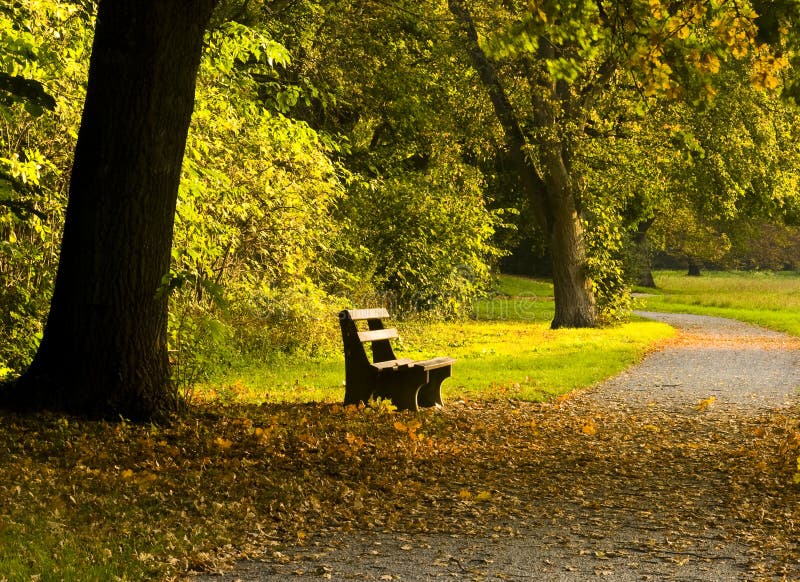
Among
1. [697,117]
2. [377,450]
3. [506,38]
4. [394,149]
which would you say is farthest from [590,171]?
[377,450]

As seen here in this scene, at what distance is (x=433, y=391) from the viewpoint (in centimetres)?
1120

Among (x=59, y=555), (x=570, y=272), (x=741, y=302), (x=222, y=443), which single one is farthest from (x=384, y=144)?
(x=59, y=555)

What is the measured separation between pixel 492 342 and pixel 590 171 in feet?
20.4

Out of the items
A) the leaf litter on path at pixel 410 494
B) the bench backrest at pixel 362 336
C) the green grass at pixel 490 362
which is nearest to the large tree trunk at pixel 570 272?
the green grass at pixel 490 362

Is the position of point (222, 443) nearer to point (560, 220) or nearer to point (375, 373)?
point (375, 373)

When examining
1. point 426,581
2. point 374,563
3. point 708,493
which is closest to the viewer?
point 426,581

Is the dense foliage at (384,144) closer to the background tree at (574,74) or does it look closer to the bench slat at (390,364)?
the background tree at (574,74)

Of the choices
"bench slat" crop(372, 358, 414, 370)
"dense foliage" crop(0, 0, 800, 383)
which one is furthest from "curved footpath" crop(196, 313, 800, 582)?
"dense foliage" crop(0, 0, 800, 383)

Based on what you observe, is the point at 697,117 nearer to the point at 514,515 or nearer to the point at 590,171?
the point at 590,171

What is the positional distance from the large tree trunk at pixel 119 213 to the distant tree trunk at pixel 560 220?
52.3 feet

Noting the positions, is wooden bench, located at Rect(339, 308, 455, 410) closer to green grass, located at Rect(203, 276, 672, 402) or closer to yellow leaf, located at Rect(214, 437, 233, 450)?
green grass, located at Rect(203, 276, 672, 402)

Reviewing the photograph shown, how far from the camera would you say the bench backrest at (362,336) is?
10.2 metres

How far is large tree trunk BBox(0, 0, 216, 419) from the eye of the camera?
801 centimetres

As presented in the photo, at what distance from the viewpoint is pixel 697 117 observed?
82.0ft
